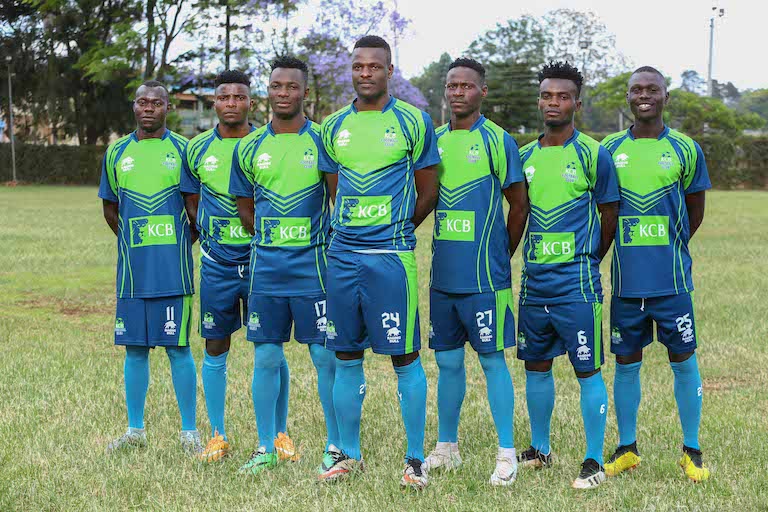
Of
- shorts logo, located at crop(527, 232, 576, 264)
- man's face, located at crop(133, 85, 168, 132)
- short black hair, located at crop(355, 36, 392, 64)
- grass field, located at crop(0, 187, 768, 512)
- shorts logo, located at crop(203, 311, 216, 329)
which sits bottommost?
grass field, located at crop(0, 187, 768, 512)

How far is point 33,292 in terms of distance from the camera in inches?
534

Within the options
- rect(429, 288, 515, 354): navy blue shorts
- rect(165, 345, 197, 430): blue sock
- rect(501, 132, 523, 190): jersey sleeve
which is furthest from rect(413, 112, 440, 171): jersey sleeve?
rect(165, 345, 197, 430): blue sock

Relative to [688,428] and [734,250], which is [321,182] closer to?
[688,428]

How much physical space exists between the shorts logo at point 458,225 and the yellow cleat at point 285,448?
173 cm

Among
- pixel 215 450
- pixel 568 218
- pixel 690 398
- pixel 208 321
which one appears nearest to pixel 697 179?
pixel 568 218

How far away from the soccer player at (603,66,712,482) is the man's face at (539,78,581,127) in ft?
1.24

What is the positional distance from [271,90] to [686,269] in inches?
108

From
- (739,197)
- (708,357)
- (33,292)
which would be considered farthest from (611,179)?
(739,197)

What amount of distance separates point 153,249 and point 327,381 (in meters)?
1.45

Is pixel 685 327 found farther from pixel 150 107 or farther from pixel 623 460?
pixel 150 107

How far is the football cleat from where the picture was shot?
210 inches

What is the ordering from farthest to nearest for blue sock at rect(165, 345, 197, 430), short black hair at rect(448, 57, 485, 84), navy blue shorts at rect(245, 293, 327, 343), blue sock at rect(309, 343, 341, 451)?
blue sock at rect(165, 345, 197, 430)
blue sock at rect(309, 343, 341, 451)
navy blue shorts at rect(245, 293, 327, 343)
short black hair at rect(448, 57, 485, 84)

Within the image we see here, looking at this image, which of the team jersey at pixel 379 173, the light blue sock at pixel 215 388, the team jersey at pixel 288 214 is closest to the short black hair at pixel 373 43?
the team jersey at pixel 379 173

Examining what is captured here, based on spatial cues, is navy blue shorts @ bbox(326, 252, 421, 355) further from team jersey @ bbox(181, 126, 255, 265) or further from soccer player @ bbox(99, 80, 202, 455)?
soccer player @ bbox(99, 80, 202, 455)
